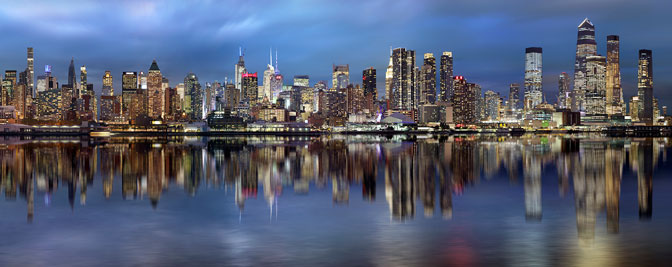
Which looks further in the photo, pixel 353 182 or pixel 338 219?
pixel 353 182

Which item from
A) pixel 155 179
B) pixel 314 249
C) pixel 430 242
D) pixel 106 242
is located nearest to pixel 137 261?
pixel 106 242

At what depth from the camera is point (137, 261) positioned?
659 inches

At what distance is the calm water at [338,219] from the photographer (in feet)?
57.2

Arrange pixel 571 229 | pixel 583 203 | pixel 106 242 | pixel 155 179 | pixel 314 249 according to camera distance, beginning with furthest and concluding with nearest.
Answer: pixel 155 179
pixel 583 203
pixel 571 229
pixel 106 242
pixel 314 249

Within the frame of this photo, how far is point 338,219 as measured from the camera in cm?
2452

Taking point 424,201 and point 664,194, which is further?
point 664,194

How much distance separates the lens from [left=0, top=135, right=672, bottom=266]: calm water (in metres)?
17.4

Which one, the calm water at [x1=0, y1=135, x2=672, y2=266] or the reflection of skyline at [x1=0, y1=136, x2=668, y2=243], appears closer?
the calm water at [x1=0, y1=135, x2=672, y2=266]

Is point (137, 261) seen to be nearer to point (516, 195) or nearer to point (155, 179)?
point (516, 195)

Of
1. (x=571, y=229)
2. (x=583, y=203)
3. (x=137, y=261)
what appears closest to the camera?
(x=137, y=261)

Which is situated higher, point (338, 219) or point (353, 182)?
point (353, 182)

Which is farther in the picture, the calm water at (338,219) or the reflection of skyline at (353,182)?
the reflection of skyline at (353,182)

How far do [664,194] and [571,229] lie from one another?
573 inches

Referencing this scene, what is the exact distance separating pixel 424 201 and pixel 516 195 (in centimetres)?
666
